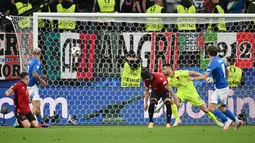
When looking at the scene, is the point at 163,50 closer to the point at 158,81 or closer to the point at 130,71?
the point at 130,71

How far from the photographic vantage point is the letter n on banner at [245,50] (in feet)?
66.8

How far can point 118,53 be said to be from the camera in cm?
2036

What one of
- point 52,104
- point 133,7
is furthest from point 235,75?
point 52,104

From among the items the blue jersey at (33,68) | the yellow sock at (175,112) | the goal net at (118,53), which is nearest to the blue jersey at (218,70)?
the yellow sock at (175,112)

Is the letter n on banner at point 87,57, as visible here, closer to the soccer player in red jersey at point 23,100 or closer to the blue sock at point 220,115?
the soccer player in red jersey at point 23,100

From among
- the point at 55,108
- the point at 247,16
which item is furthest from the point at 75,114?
the point at 247,16

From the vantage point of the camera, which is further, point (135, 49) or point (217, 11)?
point (217, 11)

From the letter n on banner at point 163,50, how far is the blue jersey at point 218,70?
2.53 meters

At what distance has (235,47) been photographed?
20.4 m

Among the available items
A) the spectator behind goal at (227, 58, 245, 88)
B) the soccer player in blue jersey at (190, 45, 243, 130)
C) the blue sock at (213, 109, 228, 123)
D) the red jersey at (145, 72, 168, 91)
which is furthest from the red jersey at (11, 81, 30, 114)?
the spectator behind goal at (227, 58, 245, 88)

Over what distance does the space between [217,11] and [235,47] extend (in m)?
2.02

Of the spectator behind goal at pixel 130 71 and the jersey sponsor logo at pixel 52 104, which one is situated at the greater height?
the spectator behind goal at pixel 130 71

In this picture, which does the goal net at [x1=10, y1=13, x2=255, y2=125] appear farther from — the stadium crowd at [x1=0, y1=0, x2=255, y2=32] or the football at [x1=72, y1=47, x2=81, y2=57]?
the stadium crowd at [x1=0, y1=0, x2=255, y2=32]

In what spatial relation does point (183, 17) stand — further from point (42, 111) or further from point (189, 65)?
point (42, 111)
